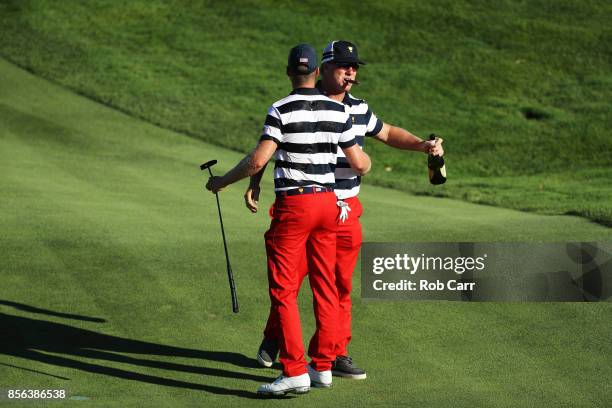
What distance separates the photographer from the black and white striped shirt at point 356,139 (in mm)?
8031

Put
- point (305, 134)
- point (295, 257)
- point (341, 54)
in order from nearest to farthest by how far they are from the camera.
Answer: point (305, 134) → point (295, 257) → point (341, 54)

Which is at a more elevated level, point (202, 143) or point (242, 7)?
point (242, 7)

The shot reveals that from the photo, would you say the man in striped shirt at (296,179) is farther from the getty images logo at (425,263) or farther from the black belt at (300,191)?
the getty images logo at (425,263)

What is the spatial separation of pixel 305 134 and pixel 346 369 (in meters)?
1.67

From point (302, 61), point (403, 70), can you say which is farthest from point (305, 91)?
point (403, 70)

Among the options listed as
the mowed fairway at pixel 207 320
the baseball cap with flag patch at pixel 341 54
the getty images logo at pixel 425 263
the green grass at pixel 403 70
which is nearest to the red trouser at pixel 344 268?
the mowed fairway at pixel 207 320

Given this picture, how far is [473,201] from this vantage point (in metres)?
18.1

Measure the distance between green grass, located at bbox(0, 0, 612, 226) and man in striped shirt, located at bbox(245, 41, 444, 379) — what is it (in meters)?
10.2

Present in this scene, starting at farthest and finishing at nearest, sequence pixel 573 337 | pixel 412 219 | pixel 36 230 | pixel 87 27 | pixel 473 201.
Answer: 1. pixel 87 27
2. pixel 473 201
3. pixel 412 219
4. pixel 36 230
5. pixel 573 337

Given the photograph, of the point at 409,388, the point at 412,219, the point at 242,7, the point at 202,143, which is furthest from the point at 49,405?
the point at 242,7

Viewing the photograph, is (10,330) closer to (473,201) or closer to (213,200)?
(213,200)

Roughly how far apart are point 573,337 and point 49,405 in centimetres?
404

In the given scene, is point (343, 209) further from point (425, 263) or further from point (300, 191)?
point (425, 263)

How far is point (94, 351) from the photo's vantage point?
332 inches
